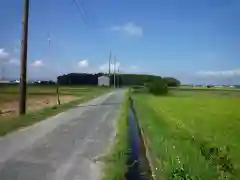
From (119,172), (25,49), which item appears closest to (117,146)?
(119,172)

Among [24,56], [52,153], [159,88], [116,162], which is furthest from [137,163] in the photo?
[159,88]

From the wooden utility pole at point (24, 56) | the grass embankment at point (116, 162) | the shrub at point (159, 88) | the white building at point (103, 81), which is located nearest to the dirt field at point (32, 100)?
the wooden utility pole at point (24, 56)

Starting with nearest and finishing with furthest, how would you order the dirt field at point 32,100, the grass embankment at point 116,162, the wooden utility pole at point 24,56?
the grass embankment at point 116,162
the wooden utility pole at point 24,56
the dirt field at point 32,100

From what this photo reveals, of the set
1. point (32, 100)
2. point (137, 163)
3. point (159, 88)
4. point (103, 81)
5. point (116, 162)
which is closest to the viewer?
point (116, 162)

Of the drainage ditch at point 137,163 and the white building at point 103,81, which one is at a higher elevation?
the white building at point 103,81

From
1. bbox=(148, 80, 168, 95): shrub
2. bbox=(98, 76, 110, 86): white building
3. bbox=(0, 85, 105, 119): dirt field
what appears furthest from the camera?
bbox=(98, 76, 110, 86): white building

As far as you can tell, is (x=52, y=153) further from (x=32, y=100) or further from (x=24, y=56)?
(x=32, y=100)

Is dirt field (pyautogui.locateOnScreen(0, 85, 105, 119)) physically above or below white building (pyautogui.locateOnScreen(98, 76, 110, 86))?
below

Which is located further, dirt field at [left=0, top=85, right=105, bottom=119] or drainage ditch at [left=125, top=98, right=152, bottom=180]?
dirt field at [left=0, top=85, right=105, bottom=119]

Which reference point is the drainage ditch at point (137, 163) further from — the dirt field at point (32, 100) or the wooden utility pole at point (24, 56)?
the dirt field at point (32, 100)

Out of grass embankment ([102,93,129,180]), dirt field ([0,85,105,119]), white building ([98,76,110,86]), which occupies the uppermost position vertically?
white building ([98,76,110,86])

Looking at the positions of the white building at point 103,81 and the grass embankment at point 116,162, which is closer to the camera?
the grass embankment at point 116,162

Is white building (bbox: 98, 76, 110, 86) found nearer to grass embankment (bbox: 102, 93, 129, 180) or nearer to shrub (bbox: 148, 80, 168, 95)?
shrub (bbox: 148, 80, 168, 95)

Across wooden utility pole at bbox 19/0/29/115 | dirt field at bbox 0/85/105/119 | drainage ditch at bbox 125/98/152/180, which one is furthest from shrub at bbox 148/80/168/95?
drainage ditch at bbox 125/98/152/180
